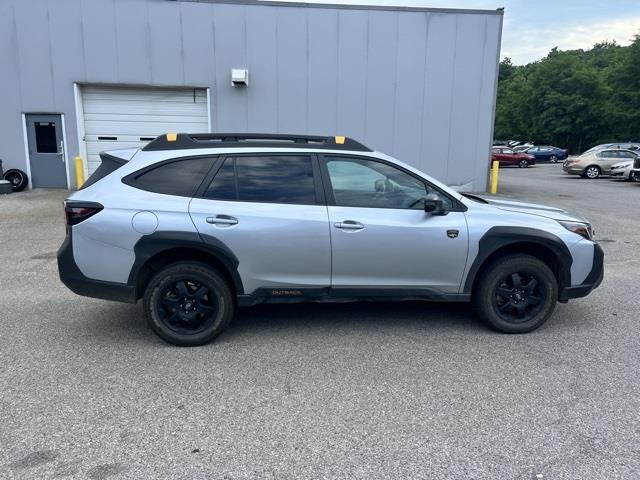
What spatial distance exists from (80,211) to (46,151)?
466 inches

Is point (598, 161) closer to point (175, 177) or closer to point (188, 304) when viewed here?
point (175, 177)

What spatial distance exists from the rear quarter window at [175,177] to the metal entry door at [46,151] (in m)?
11.5

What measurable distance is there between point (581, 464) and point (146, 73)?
1386cm

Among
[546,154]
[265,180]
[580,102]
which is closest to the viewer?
[265,180]

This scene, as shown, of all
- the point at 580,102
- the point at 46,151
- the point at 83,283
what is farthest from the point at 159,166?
the point at 580,102

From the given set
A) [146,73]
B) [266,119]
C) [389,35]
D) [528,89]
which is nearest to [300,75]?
[266,119]

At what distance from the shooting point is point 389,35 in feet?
46.5

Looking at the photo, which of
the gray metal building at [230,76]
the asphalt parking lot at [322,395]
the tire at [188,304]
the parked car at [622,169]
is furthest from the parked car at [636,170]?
the tire at [188,304]

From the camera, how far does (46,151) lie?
46.8 ft

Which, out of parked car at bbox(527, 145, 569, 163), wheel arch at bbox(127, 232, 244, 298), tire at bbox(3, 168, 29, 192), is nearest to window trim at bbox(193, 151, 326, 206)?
wheel arch at bbox(127, 232, 244, 298)

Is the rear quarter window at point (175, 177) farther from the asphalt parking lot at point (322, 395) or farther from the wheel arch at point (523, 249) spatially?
the wheel arch at point (523, 249)

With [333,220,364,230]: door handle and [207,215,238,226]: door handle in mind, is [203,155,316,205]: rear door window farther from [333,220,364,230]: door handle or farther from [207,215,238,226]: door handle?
[333,220,364,230]: door handle

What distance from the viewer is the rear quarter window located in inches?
169

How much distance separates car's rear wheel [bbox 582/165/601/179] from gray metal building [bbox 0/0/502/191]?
12944mm
